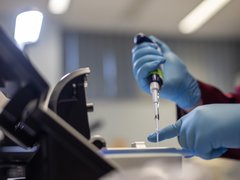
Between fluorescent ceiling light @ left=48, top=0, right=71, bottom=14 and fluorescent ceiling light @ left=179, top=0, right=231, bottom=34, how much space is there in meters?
1.01

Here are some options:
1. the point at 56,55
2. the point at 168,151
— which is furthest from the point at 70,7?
the point at 168,151

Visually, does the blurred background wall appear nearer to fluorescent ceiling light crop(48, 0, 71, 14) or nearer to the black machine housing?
fluorescent ceiling light crop(48, 0, 71, 14)

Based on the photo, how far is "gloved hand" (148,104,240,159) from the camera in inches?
27.5

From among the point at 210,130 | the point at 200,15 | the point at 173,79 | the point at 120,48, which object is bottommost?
the point at 210,130

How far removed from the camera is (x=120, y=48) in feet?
11.5

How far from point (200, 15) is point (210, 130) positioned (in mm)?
2591

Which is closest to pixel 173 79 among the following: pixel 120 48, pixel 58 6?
pixel 58 6

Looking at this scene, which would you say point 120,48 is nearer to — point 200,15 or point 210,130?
point 200,15

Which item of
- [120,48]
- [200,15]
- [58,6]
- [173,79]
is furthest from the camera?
[120,48]

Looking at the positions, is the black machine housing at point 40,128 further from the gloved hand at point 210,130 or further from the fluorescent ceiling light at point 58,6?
the fluorescent ceiling light at point 58,6

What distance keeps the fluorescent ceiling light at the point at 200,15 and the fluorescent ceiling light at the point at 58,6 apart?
3.30 ft

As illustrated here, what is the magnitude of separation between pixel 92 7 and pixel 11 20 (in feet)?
2.14

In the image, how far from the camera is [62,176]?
0.40m

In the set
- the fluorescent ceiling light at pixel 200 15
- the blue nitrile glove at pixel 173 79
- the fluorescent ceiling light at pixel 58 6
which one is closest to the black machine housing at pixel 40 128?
the blue nitrile glove at pixel 173 79
